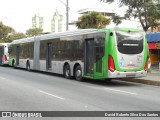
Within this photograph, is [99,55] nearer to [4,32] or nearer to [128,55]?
[128,55]

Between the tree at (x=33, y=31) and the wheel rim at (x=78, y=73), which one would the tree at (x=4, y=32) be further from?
the wheel rim at (x=78, y=73)

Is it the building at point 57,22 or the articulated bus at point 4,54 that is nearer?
the articulated bus at point 4,54

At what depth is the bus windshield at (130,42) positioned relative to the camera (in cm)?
1838

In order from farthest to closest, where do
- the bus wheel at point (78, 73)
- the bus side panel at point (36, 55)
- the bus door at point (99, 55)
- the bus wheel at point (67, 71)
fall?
the bus side panel at point (36, 55), the bus wheel at point (67, 71), the bus wheel at point (78, 73), the bus door at point (99, 55)

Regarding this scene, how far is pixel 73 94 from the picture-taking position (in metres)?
14.5

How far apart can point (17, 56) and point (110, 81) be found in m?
16.3

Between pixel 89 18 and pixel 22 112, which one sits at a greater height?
pixel 89 18

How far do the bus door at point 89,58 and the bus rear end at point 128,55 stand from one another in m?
1.81

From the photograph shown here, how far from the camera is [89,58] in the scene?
20.1 metres

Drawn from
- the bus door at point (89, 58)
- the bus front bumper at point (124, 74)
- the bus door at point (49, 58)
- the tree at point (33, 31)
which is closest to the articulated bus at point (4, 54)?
the bus door at point (49, 58)

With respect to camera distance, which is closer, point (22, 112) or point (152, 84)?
point (22, 112)

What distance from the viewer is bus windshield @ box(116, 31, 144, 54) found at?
1838 cm

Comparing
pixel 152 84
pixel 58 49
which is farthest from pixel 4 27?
pixel 152 84

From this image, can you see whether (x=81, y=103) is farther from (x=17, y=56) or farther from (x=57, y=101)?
(x=17, y=56)
